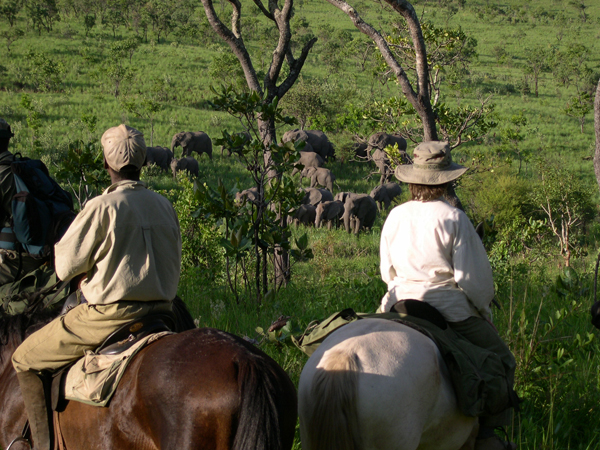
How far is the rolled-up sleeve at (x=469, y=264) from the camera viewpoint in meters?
3.29

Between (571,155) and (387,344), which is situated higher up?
(387,344)

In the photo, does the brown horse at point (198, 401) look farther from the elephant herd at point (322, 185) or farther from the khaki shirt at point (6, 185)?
the elephant herd at point (322, 185)

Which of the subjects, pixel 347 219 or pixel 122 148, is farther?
pixel 347 219

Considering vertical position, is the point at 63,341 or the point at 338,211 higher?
the point at 63,341

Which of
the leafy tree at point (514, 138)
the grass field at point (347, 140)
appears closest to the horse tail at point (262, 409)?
the grass field at point (347, 140)

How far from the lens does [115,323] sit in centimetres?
312

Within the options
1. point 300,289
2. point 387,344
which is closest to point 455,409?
point 387,344

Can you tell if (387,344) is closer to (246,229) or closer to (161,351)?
(161,351)

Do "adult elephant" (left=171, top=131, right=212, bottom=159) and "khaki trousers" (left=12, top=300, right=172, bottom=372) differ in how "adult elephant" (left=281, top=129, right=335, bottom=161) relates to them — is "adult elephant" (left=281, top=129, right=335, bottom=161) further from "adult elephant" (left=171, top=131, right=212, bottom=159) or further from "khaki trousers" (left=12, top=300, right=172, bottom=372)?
"khaki trousers" (left=12, top=300, right=172, bottom=372)

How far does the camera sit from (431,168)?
139 inches

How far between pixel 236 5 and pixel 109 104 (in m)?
22.6

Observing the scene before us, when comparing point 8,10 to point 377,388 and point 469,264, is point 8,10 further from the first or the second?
point 377,388

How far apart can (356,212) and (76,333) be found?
49.6 feet

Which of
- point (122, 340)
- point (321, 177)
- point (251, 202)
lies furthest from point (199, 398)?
point (321, 177)
